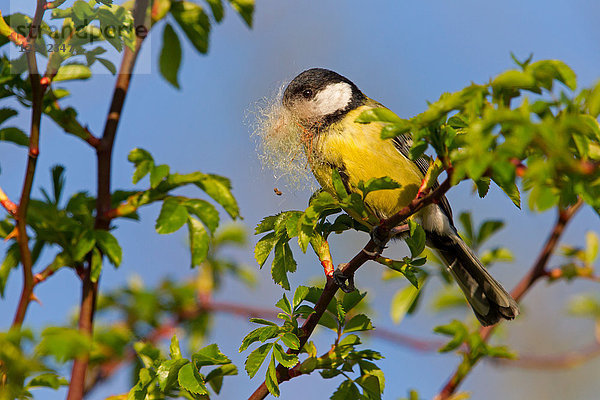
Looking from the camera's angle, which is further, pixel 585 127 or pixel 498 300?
pixel 498 300

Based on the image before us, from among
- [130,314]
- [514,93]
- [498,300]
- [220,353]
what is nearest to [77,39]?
[220,353]

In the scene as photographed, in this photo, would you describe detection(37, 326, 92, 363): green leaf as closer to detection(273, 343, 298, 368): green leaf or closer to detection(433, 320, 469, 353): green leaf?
detection(273, 343, 298, 368): green leaf

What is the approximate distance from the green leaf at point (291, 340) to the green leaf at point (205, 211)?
0.38 meters

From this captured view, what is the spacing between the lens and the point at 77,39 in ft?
6.08

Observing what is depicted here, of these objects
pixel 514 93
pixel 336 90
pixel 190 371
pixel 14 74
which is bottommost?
pixel 190 371

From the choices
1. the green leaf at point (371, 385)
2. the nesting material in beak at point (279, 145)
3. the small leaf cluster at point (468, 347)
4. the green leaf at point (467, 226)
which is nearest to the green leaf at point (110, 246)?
the green leaf at point (371, 385)

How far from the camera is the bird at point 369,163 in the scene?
9.42 feet

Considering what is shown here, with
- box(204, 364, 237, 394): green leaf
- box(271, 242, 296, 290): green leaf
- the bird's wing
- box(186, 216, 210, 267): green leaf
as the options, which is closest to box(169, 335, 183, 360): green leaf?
box(204, 364, 237, 394): green leaf

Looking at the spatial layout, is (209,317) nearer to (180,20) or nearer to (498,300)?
(498,300)

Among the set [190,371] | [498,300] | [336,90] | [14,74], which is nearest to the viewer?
[190,371]

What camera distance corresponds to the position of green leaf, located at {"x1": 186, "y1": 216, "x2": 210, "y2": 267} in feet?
5.91

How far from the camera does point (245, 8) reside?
1.70 metres

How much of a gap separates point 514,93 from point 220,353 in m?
1.04

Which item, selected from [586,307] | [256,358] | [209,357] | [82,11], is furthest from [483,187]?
[586,307]
